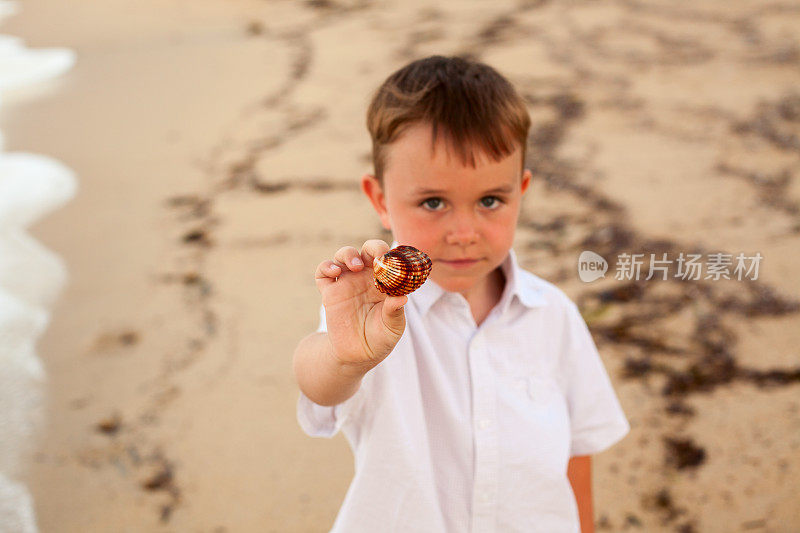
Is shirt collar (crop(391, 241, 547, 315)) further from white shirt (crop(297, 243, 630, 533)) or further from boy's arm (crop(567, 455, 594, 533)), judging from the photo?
boy's arm (crop(567, 455, 594, 533))

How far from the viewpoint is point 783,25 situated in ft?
15.2

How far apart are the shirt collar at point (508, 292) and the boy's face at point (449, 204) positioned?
20 mm

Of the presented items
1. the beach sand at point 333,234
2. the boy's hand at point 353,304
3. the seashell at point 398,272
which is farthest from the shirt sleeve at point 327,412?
the beach sand at point 333,234

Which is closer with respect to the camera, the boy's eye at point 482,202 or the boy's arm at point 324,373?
the boy's arm at point 324,373

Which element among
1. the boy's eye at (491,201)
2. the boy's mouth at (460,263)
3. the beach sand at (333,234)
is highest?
the boy's eye at (491,201)

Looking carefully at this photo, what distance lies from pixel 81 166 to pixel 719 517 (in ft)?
10.5

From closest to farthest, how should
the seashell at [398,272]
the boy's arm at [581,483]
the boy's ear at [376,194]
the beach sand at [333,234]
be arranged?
the seashell at [398,272] < the boy's ear at [376,194] < the boy's arm at [581,483] < the beach sand at [333,234]

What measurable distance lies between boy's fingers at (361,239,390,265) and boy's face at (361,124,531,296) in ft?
0.66

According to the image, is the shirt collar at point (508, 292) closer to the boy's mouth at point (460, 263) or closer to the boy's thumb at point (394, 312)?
the boy's mouth at point (460, 263)

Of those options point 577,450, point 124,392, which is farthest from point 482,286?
point 124,392

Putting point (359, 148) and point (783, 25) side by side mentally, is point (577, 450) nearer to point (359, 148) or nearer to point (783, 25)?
point (359, 148)

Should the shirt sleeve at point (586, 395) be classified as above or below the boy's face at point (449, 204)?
below

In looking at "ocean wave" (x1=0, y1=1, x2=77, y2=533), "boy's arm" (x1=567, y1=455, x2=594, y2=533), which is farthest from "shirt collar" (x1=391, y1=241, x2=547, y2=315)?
"ocean wave" (x1=0, y1=1, x2=77, y2=533)

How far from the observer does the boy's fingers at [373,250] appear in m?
1.01
